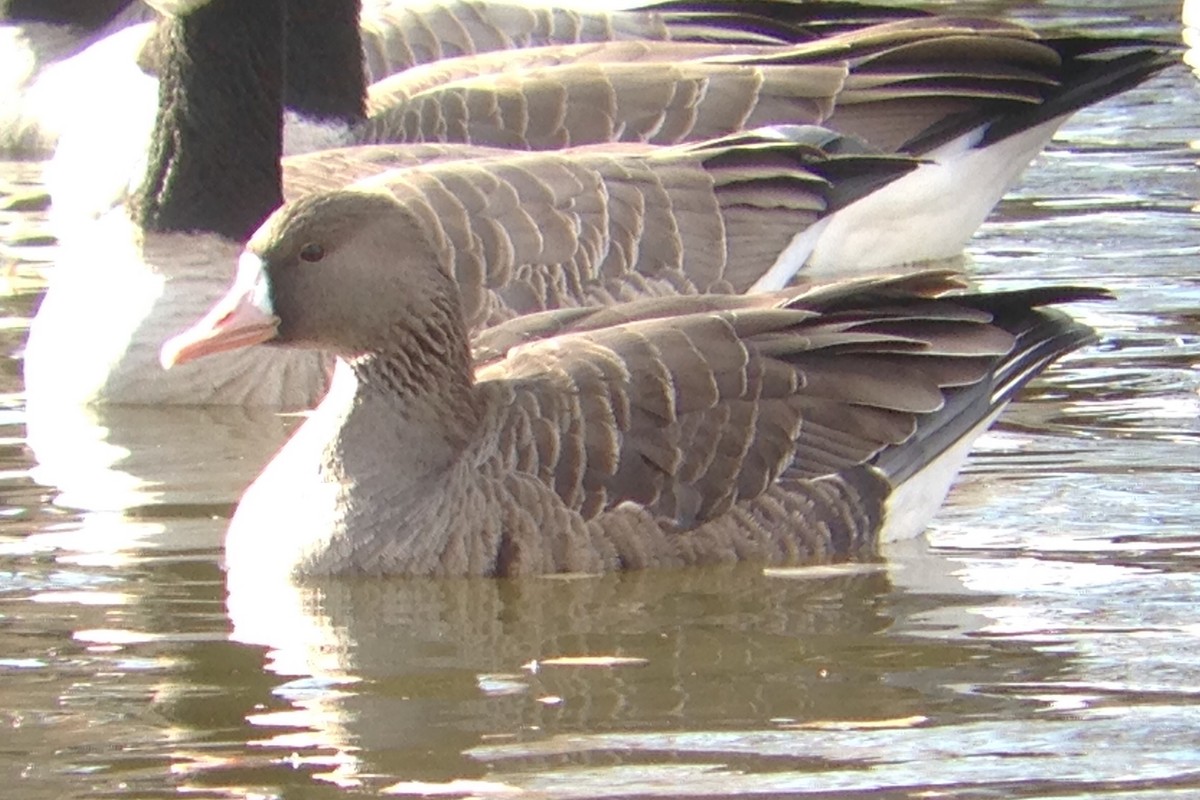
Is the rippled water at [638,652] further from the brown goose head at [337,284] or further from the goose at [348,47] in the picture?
the goose at [348,47]

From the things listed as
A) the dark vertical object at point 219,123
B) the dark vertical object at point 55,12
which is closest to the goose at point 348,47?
the dark vertical object at point 219,123

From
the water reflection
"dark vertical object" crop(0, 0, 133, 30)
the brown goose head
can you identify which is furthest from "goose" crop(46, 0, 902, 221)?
the water reflection

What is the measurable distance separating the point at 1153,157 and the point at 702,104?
10.7ft

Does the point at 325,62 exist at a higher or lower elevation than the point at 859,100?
higher

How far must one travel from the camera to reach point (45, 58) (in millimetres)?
16125

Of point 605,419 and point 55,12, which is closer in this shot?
point 605,419

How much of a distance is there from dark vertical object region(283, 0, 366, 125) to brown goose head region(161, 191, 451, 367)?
390 cm

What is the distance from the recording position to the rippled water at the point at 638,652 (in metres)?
6.14

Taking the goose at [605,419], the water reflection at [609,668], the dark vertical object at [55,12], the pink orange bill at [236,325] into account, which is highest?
the dark vertical object at [55,12]

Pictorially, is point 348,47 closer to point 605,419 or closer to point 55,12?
point 605,419

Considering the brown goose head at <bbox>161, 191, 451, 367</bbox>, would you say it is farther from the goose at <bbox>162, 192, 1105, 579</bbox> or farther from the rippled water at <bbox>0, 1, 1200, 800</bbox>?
the rippled water at <bbox>0, 1, 1200, 800</bbox>

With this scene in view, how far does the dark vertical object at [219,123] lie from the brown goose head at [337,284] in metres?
2.52

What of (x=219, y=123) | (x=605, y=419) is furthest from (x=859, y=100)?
(x=605, y=419)

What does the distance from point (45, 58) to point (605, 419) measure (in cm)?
908
